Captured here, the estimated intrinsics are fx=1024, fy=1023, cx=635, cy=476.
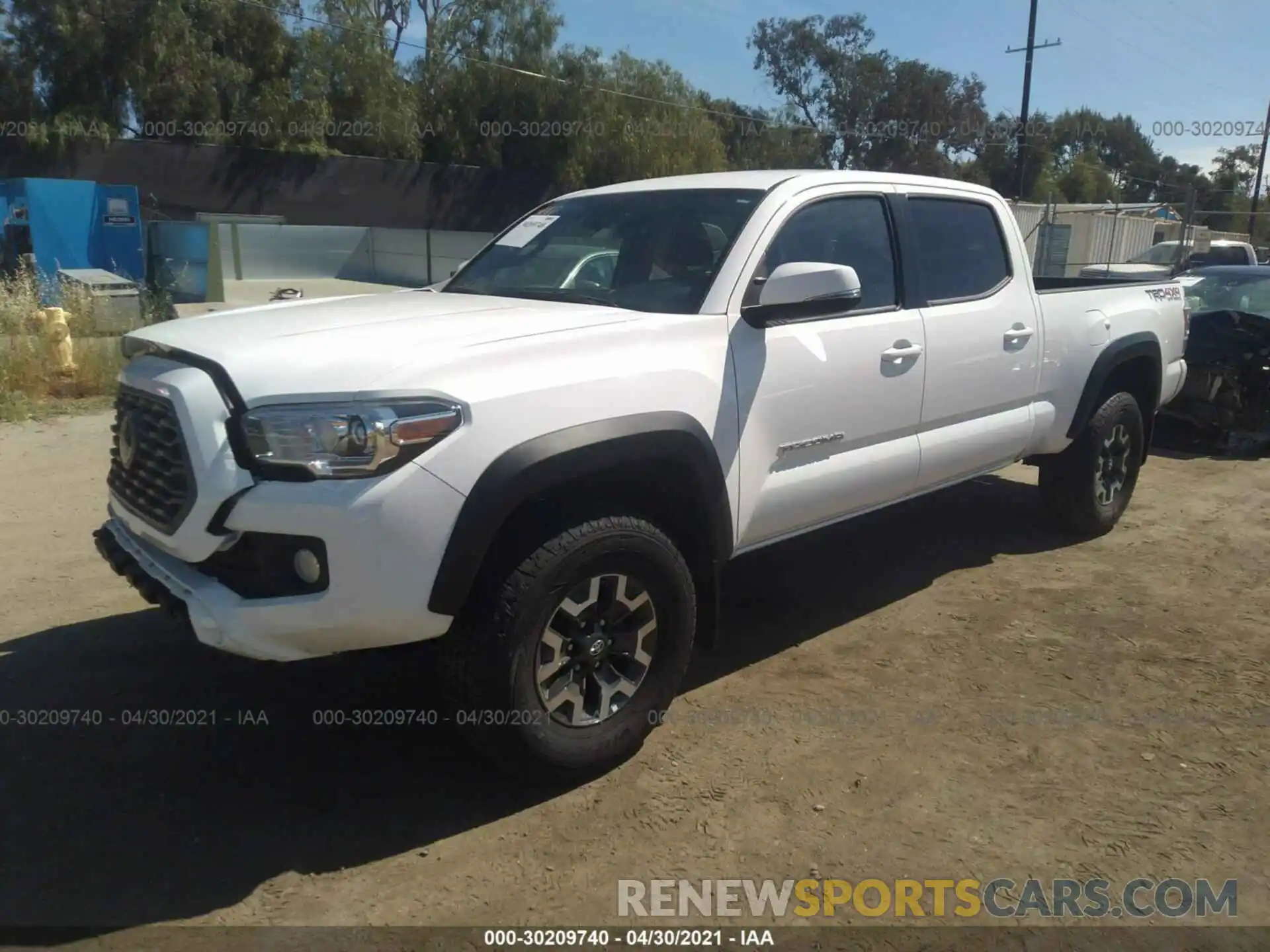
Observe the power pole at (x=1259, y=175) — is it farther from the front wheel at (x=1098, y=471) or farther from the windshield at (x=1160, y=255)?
the front wheel at (x=1098, y=471)

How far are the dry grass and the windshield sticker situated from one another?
549 cm

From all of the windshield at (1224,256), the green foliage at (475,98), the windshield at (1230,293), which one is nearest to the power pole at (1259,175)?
the green foliage at (475,98)

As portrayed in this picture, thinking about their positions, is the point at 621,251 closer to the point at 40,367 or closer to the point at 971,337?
the point at 971,337

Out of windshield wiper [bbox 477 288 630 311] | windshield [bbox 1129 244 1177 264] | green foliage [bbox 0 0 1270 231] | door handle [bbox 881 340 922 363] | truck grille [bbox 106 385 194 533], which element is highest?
green foliage [bbox 0 0 1270 231]

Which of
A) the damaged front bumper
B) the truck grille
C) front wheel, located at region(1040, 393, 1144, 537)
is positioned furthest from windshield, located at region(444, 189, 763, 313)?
the damaged front bumper

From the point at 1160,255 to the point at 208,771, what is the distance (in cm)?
2348

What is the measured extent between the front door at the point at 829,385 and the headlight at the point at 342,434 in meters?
1.23

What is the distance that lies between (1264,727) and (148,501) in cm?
392

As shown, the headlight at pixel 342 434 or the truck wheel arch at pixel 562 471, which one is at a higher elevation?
the headlight at pixel 342 434

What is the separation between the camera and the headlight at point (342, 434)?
106 inches

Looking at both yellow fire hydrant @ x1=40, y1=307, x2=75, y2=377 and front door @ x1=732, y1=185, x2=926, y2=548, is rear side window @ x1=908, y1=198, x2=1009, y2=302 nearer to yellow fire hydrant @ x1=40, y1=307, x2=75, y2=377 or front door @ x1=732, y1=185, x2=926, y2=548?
front door @ x1=732, y1=185, x2=926, y2=548

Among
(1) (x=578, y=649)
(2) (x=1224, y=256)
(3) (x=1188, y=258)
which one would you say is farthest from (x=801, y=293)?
(2) (x=1224, y=256)

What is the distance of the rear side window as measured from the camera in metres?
4.53

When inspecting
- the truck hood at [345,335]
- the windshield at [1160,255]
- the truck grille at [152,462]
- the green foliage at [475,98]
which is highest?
the green foliage at [475,98]
